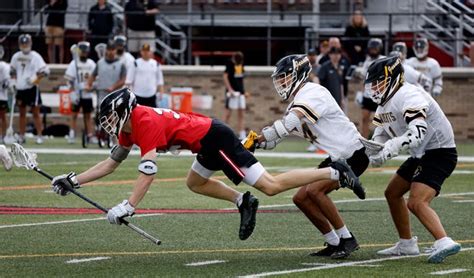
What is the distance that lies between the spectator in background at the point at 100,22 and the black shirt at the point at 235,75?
312 cm

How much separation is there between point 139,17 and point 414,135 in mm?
19705

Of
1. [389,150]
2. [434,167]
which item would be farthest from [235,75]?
[389,150]

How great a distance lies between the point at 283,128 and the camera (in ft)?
32.9

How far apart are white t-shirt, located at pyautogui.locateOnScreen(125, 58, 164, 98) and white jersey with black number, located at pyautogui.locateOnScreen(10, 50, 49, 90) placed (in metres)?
2.46

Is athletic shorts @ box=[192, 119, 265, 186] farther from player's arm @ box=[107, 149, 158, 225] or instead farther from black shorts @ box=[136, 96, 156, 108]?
black shorts @ box=[136, 96, 156, 108]

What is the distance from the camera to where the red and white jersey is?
974 centimetres

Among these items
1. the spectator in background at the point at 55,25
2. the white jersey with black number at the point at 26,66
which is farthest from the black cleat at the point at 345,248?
the spectator in background at the point at 55,25

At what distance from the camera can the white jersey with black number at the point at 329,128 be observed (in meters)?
10.2

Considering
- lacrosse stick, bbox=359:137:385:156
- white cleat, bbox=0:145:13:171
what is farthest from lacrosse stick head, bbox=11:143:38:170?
lacrosse stick, bbox=359:137:385:156

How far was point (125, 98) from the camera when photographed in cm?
980

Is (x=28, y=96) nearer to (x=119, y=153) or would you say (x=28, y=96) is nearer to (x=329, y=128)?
(x=119, y=153)

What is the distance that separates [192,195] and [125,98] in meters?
6.06

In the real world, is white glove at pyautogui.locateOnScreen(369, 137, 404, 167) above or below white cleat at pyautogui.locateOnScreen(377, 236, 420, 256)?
above

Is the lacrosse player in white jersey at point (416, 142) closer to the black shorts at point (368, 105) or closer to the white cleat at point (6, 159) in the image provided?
the white cleat at point (6, 159)
